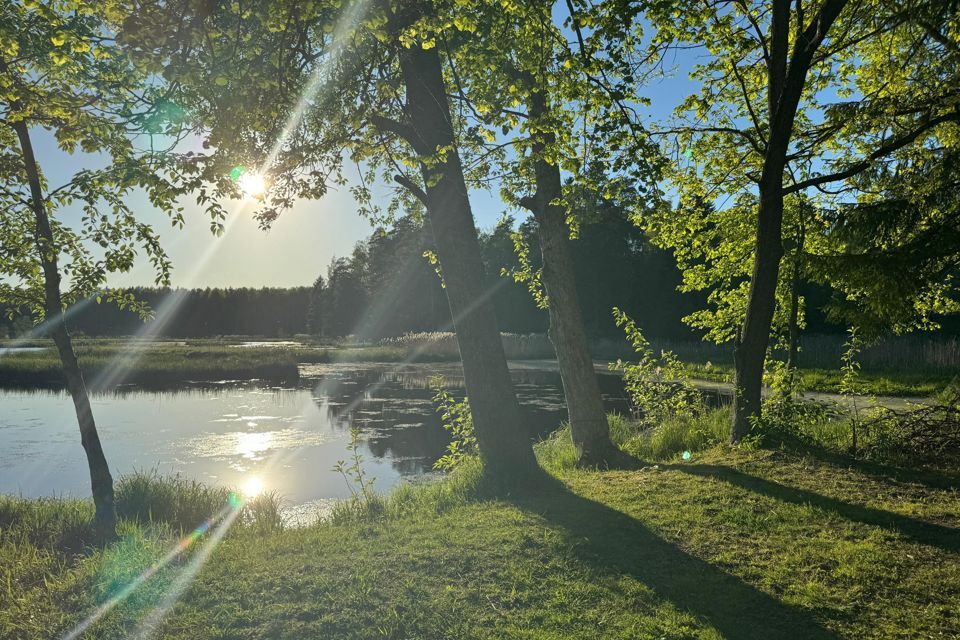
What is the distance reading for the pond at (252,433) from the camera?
11.1 meters

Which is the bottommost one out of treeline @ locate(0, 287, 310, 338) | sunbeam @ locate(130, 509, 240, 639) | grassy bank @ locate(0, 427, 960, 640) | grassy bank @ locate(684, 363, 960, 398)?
sunbeam @ locate(130, 509, 240, 639)

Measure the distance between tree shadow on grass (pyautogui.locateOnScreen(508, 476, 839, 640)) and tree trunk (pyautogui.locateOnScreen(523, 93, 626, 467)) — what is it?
208 centimetres

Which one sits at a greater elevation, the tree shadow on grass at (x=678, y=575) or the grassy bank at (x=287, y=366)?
the grassy bank at (x=287, y=366)

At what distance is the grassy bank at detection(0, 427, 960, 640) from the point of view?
3.81 m

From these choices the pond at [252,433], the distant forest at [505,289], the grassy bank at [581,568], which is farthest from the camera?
the distant forest at [505,289]

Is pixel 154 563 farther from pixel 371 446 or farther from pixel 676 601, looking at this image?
pixel 371 446

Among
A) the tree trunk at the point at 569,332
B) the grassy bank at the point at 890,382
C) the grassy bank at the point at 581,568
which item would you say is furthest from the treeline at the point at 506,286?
the grassy bank at the point at 581,568

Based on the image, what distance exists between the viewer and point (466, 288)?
7363 mm

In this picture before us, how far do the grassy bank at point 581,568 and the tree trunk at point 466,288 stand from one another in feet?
2.43

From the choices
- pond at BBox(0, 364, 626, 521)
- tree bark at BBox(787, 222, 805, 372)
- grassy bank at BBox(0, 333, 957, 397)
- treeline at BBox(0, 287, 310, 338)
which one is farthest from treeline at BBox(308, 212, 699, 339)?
treeline at BBox(0, 287, 310, 338)

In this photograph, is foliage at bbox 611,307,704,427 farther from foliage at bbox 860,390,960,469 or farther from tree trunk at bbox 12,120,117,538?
tree trunk at bbox 12,120,117,538

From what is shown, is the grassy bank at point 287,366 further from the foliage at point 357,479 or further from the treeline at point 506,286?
the foliage at point 357,479

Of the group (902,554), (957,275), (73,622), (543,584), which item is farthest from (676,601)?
(957,275)

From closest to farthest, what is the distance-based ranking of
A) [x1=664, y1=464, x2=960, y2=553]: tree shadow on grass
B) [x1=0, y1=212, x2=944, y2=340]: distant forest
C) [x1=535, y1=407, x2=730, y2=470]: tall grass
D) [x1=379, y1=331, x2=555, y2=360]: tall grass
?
[x1=664, y1=464, x2=960, y2=553]: tree shadow on grass, [x1=535, y1=407, x2=730, y2=470]: tall grass, [x1=379, y1=331, x2=555, y2=360]: tall grass, [x1=0, y1=212, x2=944, y2=340]: distant forest
